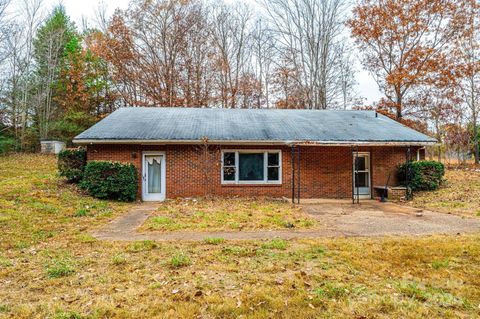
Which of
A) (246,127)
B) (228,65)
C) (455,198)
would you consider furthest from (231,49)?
(455,198)

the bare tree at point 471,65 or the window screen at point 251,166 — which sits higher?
the bare tree at point 471,65

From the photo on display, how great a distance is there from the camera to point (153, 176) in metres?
13.0

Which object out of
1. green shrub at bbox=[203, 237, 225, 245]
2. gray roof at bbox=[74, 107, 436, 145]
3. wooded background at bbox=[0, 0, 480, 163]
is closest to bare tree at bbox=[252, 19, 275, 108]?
wooded background at bbox=[0, 0, 480, 163]

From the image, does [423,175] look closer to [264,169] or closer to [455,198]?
[455,198]

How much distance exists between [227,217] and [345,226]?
310cm

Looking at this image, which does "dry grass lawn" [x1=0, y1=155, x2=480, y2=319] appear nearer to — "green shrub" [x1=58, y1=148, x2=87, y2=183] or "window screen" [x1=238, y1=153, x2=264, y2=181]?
"green shrub" [x1=58, y1=148, x2=87, y2=183]

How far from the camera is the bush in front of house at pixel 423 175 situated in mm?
13461

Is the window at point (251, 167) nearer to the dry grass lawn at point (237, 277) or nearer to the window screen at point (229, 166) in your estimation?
the window screen at point (229, 166)

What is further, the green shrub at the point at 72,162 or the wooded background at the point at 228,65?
the wooded background at the point at 228,65

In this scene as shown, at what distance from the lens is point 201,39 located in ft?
85.9

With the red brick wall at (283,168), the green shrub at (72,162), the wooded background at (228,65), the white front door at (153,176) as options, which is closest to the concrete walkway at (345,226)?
the white front door at (153,176)

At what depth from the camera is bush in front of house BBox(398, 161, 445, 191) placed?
13.5m

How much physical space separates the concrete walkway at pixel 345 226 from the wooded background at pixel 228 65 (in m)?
16.4

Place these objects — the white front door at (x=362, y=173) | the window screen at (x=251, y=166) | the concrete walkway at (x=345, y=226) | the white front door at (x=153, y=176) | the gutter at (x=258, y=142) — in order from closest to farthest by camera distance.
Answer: the concrete walkway at (x=345, y=226) → the gutter at (x=258, y=142) → the white front door at (x=153, y=176) → the window screen at (x=251, y=166) → the white front door at (x=362, y=173)
